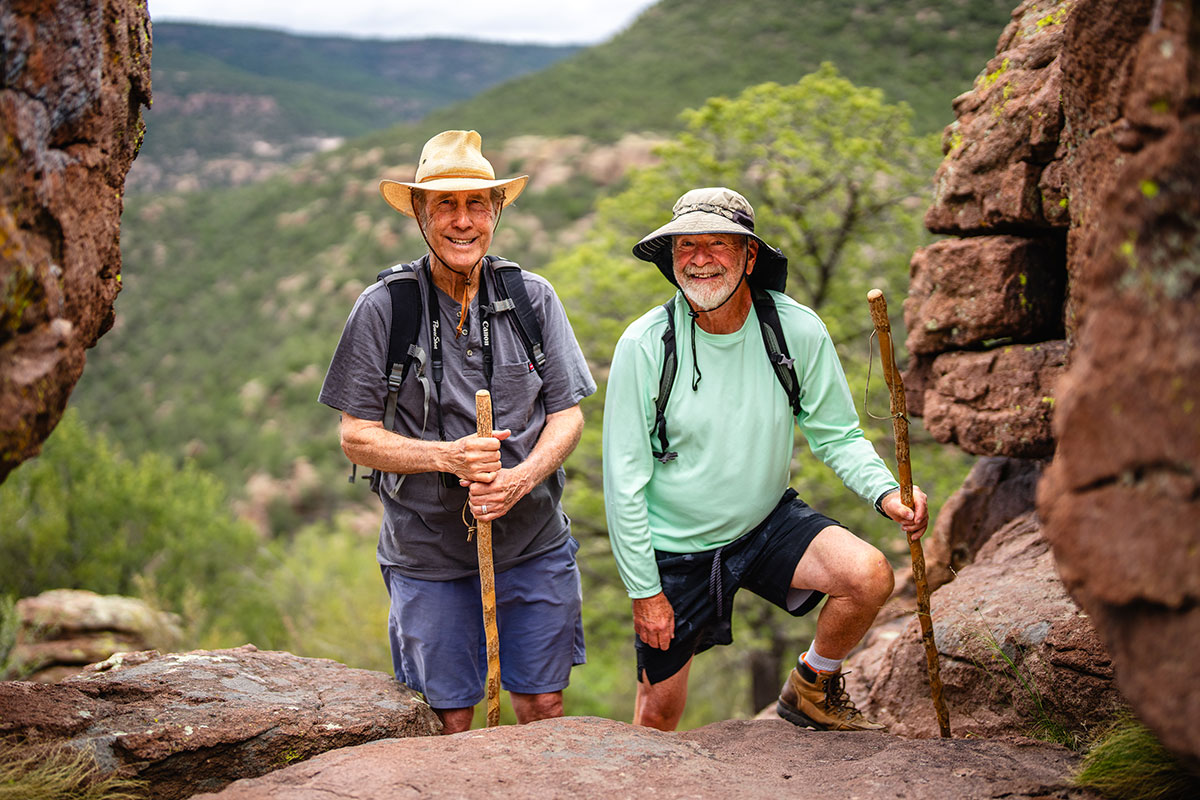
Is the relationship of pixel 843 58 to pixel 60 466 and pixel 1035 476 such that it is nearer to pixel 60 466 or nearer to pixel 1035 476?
pixel 60 466

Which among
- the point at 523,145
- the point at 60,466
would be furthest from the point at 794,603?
the point at 523,145

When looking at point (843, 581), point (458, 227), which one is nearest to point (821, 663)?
point (843, 581)

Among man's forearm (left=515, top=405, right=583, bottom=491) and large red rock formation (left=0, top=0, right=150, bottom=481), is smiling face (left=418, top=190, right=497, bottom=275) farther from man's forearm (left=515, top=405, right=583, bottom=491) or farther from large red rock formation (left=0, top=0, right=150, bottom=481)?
large red rock formation (left=0, top=0, right=150, bottom=481)

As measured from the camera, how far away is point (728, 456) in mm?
3975

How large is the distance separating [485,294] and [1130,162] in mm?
2572

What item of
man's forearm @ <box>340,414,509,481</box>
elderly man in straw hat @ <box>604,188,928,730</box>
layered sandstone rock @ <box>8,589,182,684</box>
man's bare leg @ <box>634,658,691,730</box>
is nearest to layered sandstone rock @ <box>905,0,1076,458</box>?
elderly man in straw hat @ <box>604,188,928,730</box>

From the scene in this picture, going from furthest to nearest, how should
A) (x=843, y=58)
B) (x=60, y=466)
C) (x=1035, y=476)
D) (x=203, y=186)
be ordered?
(x=203, y=186) < (x=843, y=58) < (x=60, y=466) < (x=1035, y=476)

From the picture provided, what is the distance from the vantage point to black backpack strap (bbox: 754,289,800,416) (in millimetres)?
4000

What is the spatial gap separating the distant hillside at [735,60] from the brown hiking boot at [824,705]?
24535 millimetres

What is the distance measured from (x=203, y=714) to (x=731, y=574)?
224 centimetres

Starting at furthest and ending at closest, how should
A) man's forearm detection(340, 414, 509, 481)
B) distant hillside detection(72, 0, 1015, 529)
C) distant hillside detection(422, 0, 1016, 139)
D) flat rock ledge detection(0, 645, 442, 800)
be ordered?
distant hillside detection(72, 0, 1015, 529), distant hillside detection(422, 0, 1016, 139), man's forearm detection(340, 414, 509, 481), flat rock ledge detection(0, 645, 442, 800)

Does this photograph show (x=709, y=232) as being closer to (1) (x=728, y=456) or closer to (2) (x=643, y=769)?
(1) (x=728, y=456)

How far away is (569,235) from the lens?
3669cm

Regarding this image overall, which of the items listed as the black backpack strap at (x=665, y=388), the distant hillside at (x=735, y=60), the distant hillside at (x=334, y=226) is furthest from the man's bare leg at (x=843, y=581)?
the distant hillside at (x=334, y=226)
